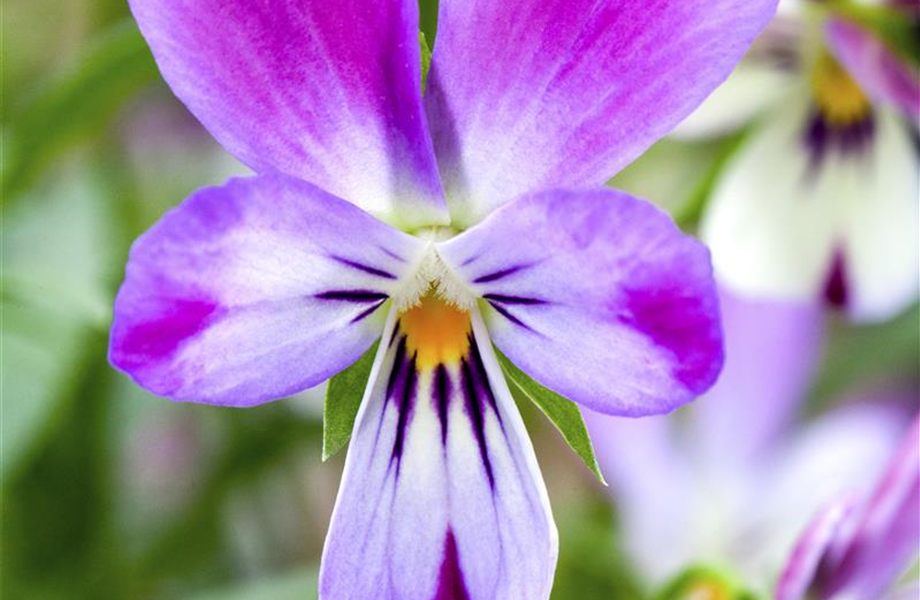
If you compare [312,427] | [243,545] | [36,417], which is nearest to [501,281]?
[36,417]

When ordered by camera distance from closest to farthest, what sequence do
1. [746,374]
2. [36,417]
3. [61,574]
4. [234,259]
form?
1. [234,259]
2. [36,417]
3. [61,574]
4. [746,374]

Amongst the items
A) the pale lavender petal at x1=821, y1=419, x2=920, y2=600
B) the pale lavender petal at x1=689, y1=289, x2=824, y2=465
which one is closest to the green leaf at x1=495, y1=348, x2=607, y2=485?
the pale lavender petal at x1=821, y1=419, x2=920, y2=600

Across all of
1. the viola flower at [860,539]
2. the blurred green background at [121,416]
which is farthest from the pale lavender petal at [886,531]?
the blurred green background at [121,416]

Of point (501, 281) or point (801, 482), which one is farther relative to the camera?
point (801, 482)

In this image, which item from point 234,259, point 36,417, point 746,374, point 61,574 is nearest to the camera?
point 234,259

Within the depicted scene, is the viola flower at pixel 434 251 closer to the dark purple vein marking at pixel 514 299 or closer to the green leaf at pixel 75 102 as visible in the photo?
the dark purple vein marking at pixel 514 299

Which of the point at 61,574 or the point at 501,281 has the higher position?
the point at 61,574

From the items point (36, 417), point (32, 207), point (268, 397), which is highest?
point (32, 207)

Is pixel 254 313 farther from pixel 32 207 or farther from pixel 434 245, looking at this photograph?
pixel 32 207
